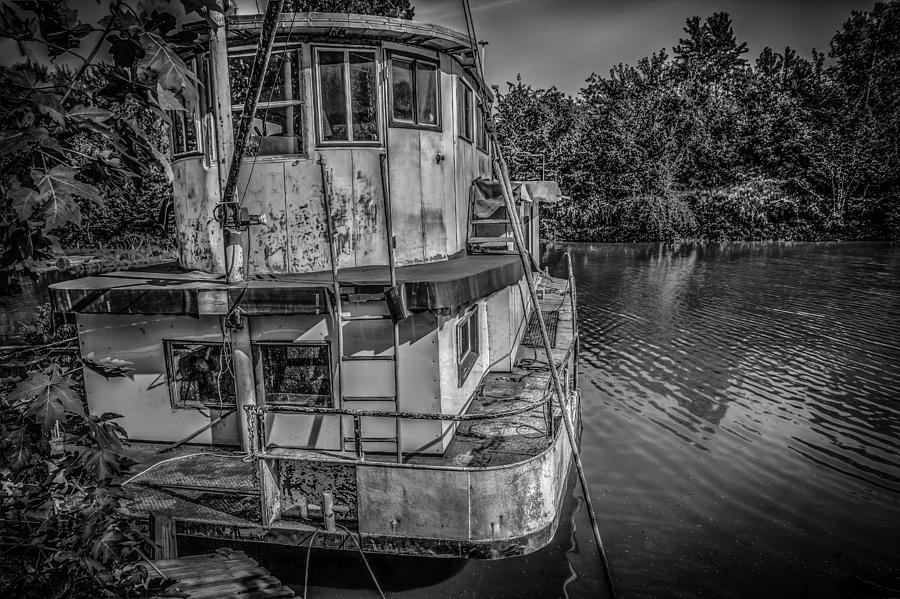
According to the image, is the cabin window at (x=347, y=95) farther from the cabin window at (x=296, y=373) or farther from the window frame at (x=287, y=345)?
the cabin window at (x=296, y=373)

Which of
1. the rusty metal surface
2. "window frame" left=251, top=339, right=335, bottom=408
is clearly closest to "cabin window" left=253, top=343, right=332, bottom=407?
"window frame" left=251, top=339, right=335, bottom=408

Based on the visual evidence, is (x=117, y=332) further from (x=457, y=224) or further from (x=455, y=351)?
(x=457, y=224)

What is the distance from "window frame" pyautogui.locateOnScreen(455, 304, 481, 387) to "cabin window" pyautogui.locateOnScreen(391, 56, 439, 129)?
3572 mm

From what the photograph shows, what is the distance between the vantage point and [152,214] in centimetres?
3609

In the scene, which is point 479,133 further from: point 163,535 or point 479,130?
point 163,535

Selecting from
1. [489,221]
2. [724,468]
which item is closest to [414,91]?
[489,221]

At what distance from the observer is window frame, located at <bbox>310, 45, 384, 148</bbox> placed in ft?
28.5

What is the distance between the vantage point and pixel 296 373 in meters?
8.68

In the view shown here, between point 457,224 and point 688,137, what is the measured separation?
2331 inches

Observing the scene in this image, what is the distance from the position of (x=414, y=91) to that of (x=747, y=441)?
39.9 ft

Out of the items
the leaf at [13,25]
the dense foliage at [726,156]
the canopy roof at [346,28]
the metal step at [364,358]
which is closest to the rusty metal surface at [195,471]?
the metal step at [364,358]

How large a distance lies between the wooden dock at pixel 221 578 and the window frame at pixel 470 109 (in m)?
8.13

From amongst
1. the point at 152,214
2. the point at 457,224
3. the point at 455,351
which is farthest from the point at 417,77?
the point at 152,214

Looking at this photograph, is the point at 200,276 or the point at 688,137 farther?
the point at 688,137
